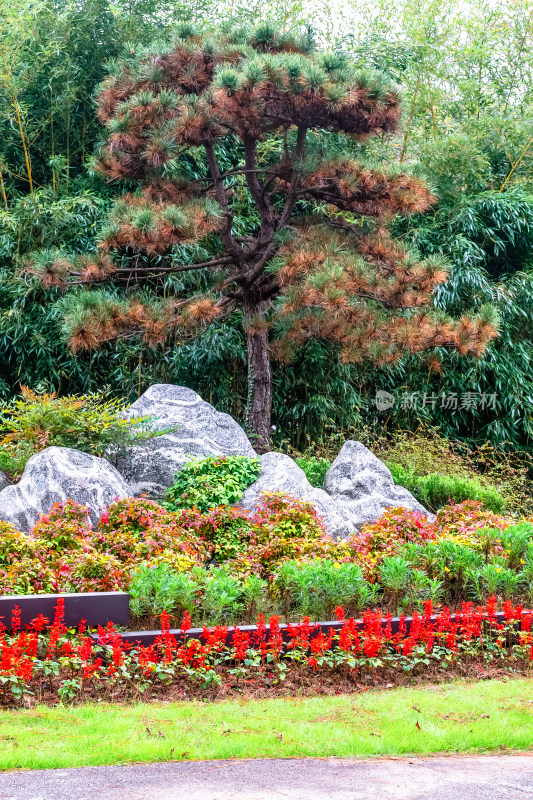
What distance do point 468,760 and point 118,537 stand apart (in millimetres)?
2165

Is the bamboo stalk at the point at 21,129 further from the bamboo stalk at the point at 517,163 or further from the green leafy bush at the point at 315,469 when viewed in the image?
the bamboo stalk at the point at 517,163

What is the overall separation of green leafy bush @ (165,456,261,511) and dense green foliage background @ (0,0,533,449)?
1.65 meters

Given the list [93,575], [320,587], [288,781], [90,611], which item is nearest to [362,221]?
[320,587]

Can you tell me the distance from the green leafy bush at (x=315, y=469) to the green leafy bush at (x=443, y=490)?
0.62 m

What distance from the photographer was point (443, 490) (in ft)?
20.6

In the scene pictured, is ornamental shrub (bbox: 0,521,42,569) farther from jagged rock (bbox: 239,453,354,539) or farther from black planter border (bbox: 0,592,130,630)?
jagged rock (bbox: 239,453,354,539)

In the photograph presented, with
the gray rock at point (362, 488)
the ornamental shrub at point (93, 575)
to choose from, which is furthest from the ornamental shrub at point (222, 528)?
the gray rock at point (362, 488)

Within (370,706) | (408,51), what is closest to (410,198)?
(408,51)

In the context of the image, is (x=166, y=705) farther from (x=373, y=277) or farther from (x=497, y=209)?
(x=497, y=209)

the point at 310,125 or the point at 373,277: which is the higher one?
the point at 310,125

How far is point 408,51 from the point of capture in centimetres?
809

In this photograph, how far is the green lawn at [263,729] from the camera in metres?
2.50

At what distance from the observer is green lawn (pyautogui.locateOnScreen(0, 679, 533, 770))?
8.20ft

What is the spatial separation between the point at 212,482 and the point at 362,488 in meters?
1.25
